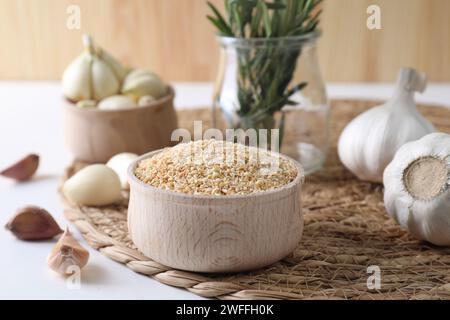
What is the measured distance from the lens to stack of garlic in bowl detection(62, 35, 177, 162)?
1.05m

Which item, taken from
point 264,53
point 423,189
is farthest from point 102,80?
point 423,189

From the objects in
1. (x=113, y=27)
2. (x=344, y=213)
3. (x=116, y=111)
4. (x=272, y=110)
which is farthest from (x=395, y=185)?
(x=113, y=27)

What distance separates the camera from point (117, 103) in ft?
3.44

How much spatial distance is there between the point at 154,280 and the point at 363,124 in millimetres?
392

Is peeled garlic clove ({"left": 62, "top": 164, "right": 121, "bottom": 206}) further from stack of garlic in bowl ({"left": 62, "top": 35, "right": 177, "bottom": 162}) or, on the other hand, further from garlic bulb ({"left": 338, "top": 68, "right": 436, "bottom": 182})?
garlic bulb ({"left": 338, "top": 68, "right": 436, "bottom": 182})

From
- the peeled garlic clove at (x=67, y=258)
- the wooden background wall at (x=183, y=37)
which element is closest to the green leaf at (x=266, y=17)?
the peeled garlic clove at (x=67, y=258)

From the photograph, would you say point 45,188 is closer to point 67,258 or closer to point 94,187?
point 94,187

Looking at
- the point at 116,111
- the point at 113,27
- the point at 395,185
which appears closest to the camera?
the point at 395,185

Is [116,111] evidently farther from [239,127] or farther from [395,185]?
[395,185]

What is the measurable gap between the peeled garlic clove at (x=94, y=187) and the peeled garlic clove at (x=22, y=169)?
5.9 inches

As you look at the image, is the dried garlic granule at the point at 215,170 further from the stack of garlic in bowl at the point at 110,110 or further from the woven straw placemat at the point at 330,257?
the stack of garlic in bowl at the point at 110,110

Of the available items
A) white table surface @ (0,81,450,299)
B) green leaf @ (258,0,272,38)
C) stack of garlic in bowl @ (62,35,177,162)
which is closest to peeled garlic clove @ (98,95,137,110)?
stack of garlic in bowl @ (62,35,177,162)

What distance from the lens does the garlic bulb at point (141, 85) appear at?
42.6 inches

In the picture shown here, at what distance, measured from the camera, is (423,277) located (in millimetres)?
722
